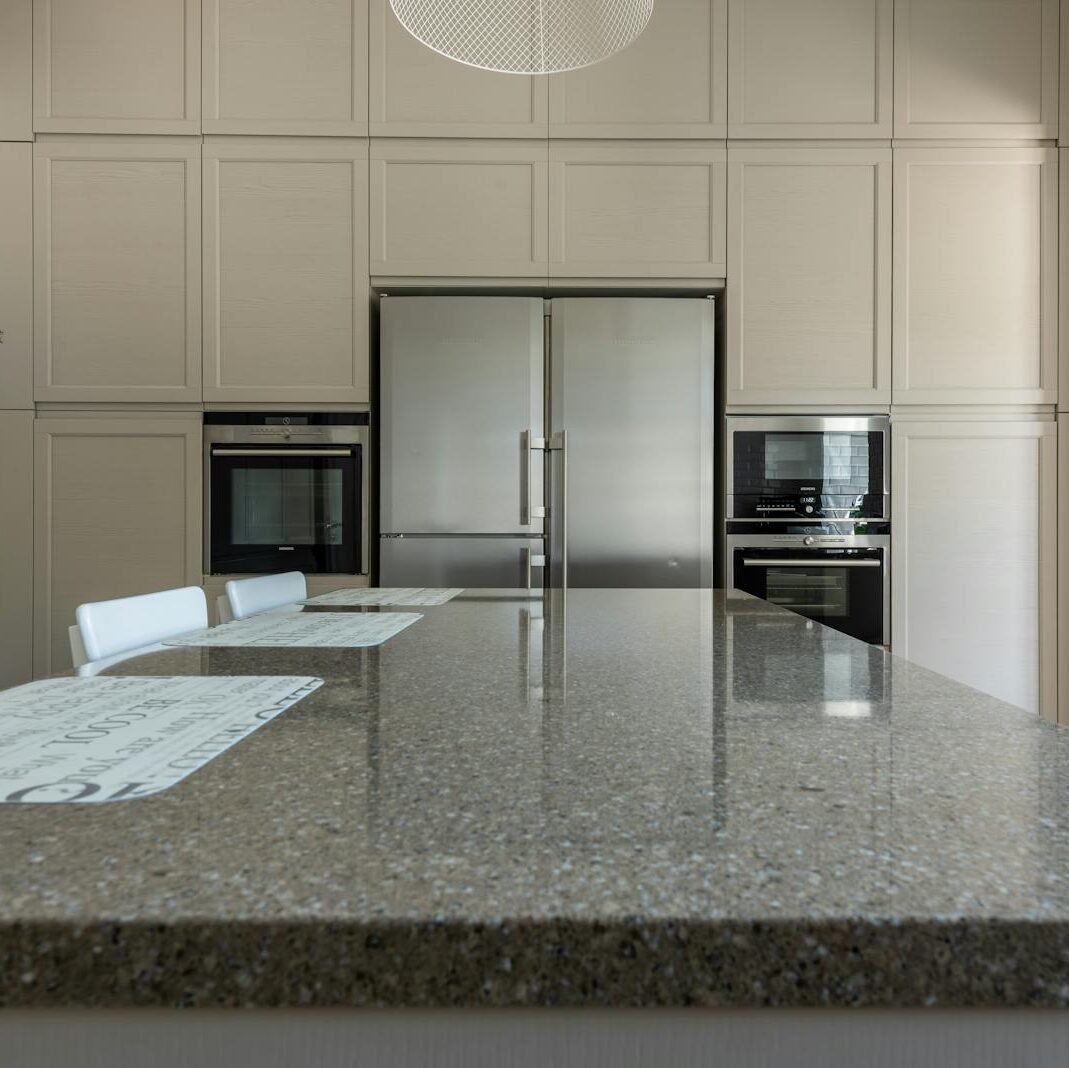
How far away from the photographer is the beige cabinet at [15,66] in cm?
232

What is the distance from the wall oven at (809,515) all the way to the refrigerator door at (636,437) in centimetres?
11

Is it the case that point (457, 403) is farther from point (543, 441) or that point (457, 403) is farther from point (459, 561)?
point (459, 561)

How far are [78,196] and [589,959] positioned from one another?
2.79 metres

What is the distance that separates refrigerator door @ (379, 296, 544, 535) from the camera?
2.35 meters

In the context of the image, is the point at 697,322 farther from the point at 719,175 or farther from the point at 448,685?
the point at 448,685

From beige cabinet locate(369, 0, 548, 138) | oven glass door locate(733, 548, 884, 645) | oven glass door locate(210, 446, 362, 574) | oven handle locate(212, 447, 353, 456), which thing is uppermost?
beige cabinet locate(369, 0, 548, 138)

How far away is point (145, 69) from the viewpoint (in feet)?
7.65

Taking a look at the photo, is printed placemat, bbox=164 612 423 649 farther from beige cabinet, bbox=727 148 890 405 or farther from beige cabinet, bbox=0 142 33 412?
beige cabinet, bbox=0 142 33 412

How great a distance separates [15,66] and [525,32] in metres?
1.93

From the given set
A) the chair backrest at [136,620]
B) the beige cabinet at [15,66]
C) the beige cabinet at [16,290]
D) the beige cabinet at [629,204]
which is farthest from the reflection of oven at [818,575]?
the beige cabinet at [15,66]

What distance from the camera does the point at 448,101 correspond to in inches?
92.0

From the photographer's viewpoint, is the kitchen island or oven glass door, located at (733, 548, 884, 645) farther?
oven glass door, located at (733, 548, 884, 645)

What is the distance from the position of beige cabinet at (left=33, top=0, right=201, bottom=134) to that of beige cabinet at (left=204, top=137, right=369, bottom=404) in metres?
0.23

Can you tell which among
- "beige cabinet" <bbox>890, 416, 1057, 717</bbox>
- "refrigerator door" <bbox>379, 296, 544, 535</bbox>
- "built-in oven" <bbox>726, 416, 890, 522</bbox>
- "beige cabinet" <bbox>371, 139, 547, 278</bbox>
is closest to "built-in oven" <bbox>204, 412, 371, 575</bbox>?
"refrigerator door" <bbox>379, 296, 544, 535</bbox>
